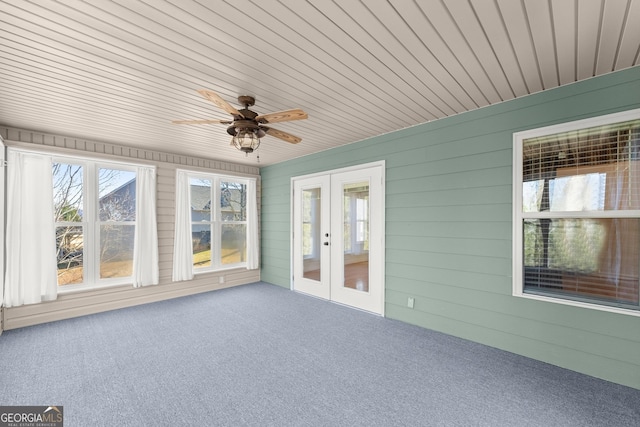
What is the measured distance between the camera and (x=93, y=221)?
→ 4074mm

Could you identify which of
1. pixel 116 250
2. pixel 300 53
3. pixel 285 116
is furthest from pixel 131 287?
pixel 300 53

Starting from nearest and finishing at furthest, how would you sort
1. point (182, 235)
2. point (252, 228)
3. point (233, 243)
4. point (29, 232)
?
point (29, 232)
point (182, 235)
point (233, 243)
point (252, 228)

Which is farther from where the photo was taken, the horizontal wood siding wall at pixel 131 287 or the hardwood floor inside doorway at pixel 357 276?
the hardwood floor inside doorway at pixel 357 276

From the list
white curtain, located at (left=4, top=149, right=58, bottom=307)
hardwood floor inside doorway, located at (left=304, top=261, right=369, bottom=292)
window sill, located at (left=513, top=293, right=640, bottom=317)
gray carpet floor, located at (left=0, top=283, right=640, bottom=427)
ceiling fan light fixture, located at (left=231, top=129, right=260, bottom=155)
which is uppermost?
ceiling fan light fixture, located at (left=231, top=129, right=260, bottom=155)

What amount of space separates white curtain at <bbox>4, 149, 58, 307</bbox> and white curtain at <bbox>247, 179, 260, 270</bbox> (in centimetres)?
297

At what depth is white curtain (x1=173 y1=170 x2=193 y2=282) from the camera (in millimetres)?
4754

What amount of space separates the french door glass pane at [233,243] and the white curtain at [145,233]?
1.29 m

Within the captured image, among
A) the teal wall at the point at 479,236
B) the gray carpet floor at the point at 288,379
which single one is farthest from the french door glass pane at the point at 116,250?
the teal wall at the point at 479,236

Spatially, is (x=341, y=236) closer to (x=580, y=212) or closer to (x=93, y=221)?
(x=580, y=212)

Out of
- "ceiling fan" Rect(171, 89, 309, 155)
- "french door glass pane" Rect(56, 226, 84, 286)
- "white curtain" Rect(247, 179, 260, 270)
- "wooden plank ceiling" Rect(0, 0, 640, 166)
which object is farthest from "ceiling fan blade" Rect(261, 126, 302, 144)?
"french door glass pane" Rect(56, 226, 84, 286)

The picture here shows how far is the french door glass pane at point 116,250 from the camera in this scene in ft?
13.8

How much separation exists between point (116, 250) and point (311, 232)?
3200 mm

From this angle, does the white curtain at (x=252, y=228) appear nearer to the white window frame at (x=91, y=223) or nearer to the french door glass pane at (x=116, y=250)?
the french door glass pane at (x=116, y=250)

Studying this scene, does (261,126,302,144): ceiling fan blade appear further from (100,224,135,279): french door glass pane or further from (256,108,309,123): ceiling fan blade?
(100,224,135,279): french door glass pane
